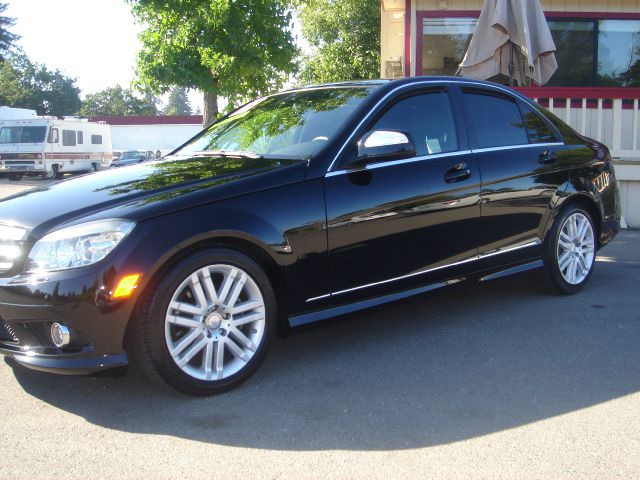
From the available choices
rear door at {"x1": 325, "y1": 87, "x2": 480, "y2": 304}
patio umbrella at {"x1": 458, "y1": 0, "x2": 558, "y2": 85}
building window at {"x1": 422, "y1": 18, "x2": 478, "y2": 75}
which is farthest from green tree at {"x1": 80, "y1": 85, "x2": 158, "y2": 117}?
rear door at {"x1": 325, "y1": 87, "x2": 480, "y2": 304}

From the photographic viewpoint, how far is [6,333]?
341cm

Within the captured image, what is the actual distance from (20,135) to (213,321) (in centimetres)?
2584

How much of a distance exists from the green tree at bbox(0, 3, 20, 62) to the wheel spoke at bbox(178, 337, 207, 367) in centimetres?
5925

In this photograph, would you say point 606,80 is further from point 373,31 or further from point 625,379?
point 373,31

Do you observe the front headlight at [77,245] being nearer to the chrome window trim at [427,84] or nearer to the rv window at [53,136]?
the chrome window trim at [427,84]

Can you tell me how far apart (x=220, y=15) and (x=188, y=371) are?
660 centimetres

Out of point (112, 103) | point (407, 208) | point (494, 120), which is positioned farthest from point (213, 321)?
point (112, 103)

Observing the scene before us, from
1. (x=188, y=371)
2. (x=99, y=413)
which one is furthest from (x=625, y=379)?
(x=99, y=413)

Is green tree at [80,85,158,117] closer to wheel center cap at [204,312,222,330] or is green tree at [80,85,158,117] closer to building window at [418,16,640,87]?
building window at [418,16,640,87]

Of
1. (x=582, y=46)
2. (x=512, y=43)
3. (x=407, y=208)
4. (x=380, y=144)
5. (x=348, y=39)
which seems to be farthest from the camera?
(x=348, y=39)

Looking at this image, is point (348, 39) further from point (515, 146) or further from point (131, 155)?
point (515, 146)

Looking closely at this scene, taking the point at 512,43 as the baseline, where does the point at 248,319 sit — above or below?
below

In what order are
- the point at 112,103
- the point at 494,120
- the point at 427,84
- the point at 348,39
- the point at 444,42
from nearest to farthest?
1. the point at 427,84
2. the point at 494,120
3. the point at 444,42
4. the point at 348,39
5. the point at 112,103

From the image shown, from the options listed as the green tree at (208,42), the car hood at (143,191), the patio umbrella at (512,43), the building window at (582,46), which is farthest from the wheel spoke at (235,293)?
the building window at (582,46)
